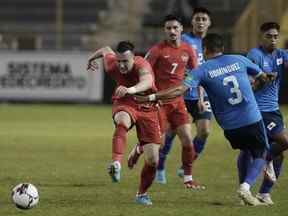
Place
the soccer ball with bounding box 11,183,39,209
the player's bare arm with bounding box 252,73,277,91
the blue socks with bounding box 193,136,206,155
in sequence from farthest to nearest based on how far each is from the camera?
the blue socks with bounding box 193,136,206,155 → the player's bare arm with bounding box 252,73,277,91 → the soccer ball with bounding box 11,183,39,209

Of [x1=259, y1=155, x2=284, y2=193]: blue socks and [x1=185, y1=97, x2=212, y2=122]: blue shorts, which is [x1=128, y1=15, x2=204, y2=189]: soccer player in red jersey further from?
[x1=259, y1=155, x2=284, y2=193]: blue socks

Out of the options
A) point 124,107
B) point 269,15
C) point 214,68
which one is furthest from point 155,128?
point 269,15

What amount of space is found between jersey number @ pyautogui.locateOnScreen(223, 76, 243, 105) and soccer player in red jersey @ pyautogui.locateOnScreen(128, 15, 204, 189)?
2538 mm

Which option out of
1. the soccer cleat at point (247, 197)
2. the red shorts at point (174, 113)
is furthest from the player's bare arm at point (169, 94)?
the red shorts at point (174, 113)

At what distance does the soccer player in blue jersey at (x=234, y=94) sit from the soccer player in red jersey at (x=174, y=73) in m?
2.45

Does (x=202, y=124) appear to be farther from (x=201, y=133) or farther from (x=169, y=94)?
(x=169, y=94)

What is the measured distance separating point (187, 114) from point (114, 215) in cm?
390

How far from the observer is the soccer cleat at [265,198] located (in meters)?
11.0

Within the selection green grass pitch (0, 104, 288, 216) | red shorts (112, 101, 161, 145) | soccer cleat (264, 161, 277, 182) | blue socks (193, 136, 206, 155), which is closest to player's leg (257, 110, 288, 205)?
soccer cleat (264, 161, 277, 182)

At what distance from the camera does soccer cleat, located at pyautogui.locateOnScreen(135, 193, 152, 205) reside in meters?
10.9

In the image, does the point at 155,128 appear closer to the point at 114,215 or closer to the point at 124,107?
the point at 124,107

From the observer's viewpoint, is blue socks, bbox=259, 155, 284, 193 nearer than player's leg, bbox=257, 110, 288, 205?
Yes

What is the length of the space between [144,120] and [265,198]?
5.54 ft

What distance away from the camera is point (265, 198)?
11.1m
